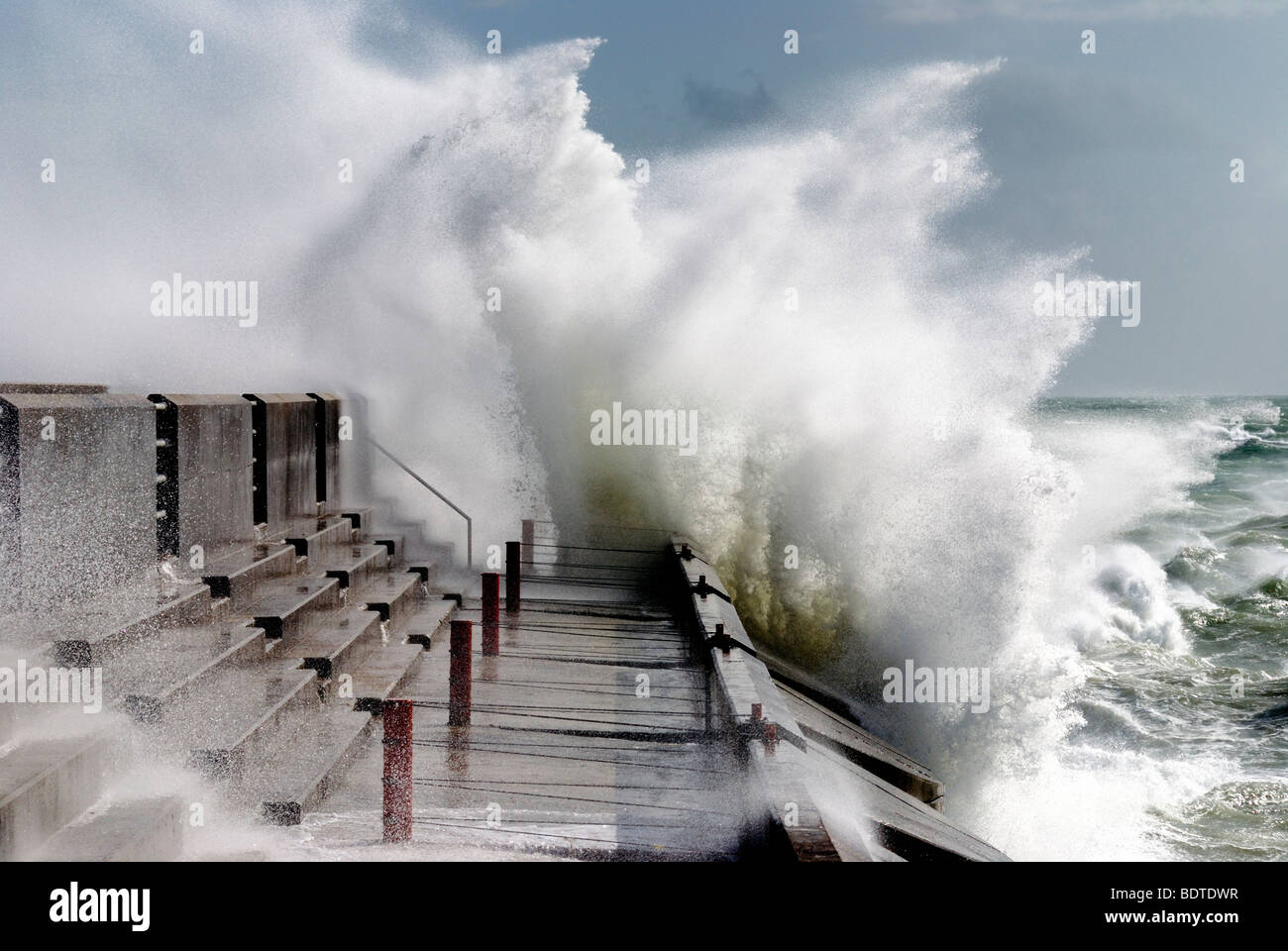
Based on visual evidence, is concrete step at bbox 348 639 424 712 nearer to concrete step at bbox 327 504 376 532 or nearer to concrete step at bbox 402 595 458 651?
concrete step at bbox 402 595 458 651

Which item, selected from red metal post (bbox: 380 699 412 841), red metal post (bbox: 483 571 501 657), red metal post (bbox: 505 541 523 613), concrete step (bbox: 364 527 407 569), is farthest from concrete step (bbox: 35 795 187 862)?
concrete step (bbox: 364 527 407 569)

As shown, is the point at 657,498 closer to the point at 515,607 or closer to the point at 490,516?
the point at 490,516

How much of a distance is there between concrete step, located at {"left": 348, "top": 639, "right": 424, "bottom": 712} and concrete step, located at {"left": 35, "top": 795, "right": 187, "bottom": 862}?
2186mm

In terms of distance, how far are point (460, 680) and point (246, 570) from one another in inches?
76.0

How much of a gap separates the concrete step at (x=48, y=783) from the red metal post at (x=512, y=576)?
22.8ft

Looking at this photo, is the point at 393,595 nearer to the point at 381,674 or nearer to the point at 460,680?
the point at 381,674

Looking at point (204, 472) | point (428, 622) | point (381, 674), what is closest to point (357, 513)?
point (428, 622)

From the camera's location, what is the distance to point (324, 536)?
36.9 feet

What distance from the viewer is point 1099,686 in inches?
765

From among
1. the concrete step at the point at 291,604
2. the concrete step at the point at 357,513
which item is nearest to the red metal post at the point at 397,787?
the concrete step at the point at 291,604

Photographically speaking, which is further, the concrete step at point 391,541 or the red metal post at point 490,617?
the concrete step at point 391,541

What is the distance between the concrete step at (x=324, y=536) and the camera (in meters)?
10.4

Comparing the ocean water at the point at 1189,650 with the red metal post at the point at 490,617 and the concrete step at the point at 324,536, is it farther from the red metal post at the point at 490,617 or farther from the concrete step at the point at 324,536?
the concrete step at the point at 324,536
